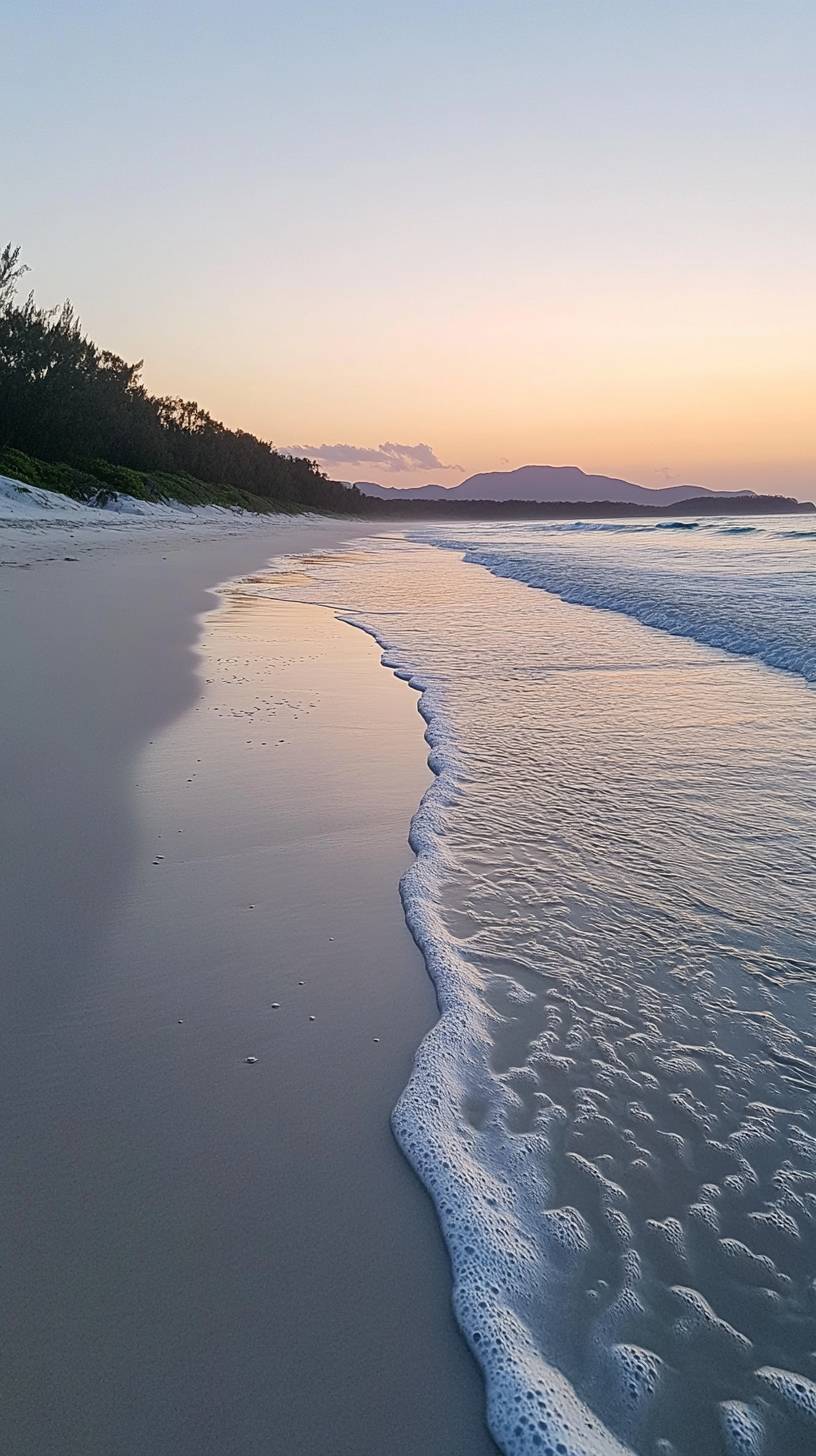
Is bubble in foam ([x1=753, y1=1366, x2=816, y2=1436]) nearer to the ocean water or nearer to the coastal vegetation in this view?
the ocean water

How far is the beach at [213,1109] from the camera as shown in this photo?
1.16 metres

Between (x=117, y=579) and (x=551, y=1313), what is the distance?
1058cm

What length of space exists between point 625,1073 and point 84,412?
3583 centimetres

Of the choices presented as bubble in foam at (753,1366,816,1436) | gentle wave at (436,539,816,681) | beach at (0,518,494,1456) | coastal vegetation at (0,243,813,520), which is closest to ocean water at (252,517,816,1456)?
bubble in foam at (753,1366,816,1436)

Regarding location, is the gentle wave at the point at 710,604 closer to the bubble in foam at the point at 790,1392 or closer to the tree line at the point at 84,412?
the bubble in foam at the point at 790,1392

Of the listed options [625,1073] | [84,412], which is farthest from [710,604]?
[84,412]

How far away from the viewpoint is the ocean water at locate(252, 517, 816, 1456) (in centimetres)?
125

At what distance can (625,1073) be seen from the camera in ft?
6.23

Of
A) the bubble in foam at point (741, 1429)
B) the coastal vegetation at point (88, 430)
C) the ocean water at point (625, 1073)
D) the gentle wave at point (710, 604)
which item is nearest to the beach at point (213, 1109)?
the ocean water at point (625, 1073)

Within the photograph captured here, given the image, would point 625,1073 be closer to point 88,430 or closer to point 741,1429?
point 741,1429

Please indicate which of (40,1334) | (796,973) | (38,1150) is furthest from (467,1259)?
(796,973)

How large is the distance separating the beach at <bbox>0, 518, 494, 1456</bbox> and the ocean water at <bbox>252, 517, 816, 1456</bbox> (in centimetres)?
12

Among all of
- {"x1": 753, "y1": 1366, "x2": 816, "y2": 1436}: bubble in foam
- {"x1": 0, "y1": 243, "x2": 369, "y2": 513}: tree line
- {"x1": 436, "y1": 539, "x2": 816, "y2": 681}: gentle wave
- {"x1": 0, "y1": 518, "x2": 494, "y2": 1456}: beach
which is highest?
{"x1": 0, "y1": 243, "x2": 369, "y2": 513}: tree line

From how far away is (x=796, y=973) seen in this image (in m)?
2.28
